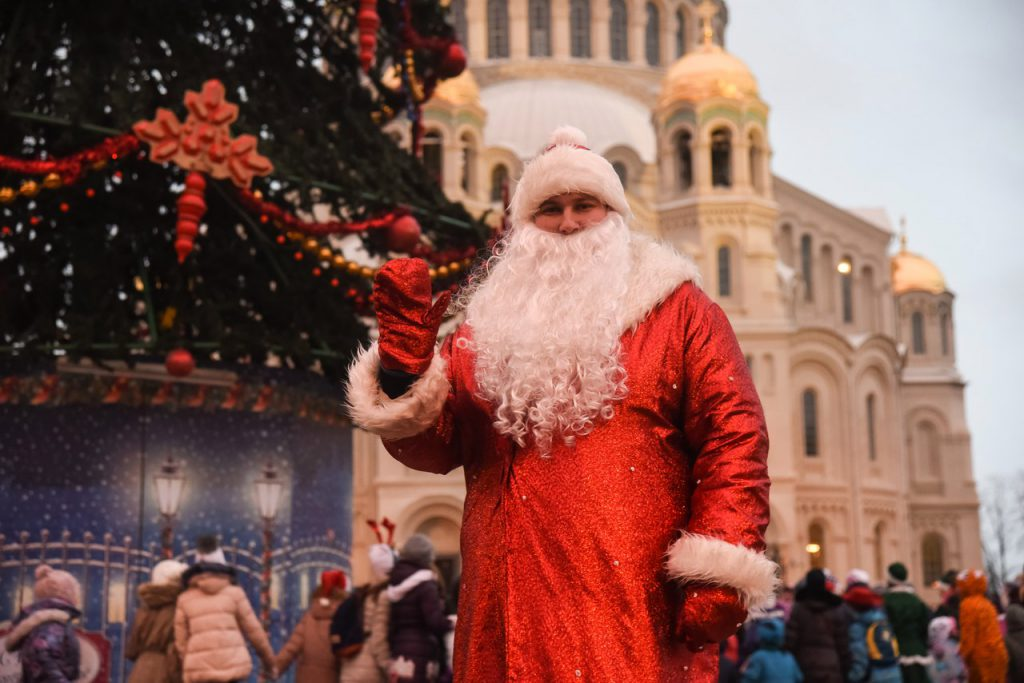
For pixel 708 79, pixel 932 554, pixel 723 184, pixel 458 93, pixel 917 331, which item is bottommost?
pixel 932 554

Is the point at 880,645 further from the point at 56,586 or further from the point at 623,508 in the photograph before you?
the point at 623,508

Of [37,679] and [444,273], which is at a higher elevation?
[444,273]

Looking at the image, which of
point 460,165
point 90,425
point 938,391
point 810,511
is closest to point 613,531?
point 90,425

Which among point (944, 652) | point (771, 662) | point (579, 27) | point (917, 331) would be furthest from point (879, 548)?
point (771, 662)

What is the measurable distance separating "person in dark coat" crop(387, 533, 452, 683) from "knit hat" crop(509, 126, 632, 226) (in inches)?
197

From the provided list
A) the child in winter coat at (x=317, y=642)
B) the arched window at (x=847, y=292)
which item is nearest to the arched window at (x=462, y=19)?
the arched window at (x=847, y=292)

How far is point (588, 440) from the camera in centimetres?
367

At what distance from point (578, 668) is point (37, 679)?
5086 millimetres

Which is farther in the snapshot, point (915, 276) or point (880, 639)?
point (915, 276)

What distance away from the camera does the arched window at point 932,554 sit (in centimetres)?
5556

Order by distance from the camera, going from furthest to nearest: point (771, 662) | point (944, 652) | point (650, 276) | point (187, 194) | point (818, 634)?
point (944, 652), point (818, 634), point (771, 662), point (187, 194), point (650, 276)

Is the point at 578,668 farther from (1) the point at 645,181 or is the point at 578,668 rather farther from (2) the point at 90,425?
(1) the point at 645,181

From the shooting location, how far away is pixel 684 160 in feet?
141

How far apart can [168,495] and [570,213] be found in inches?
285
